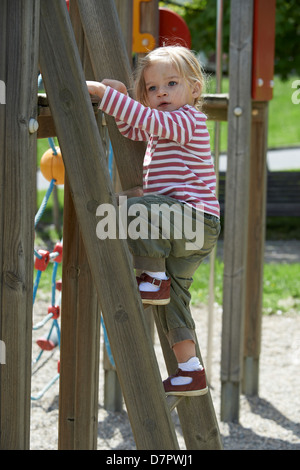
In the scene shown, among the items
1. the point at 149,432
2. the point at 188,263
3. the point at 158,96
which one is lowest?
the point at 149,432

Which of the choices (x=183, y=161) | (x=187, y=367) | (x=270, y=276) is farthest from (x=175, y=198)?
(x=270, y=276)

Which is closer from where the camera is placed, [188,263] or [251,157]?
[188,263]

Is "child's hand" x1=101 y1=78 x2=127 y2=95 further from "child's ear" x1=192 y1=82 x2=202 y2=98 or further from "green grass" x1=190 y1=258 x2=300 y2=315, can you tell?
"green grass" x1=190 y1=258 x2=300 y2=315

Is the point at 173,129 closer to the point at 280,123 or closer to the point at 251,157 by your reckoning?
the point at 251,157

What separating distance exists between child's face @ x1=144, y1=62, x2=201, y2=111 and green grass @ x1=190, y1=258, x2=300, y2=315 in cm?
442

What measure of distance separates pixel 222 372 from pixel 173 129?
235cm

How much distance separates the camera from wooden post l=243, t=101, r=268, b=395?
455 cm

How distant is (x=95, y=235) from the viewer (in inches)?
78.9

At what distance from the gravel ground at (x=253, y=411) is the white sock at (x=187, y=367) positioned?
1.69 meters

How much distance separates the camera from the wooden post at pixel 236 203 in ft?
13.4

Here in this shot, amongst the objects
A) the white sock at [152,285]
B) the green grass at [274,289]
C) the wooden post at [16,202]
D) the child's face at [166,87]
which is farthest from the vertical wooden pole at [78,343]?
the green grass at [274,289]

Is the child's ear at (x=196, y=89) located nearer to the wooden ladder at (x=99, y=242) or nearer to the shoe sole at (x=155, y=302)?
the wooden ladder at (x=99, y=242)

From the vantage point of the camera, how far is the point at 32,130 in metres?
1.83
